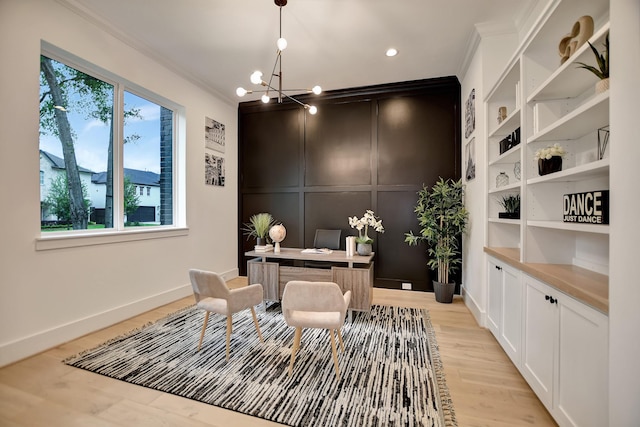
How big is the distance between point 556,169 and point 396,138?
2.79 m

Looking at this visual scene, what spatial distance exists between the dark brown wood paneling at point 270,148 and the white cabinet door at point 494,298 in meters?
3.29

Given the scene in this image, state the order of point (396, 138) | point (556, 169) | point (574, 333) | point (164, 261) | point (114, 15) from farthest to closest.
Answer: point (396, 138)
point (164, 261)
point (114, 15)
point (556, 169)
point (574, 333)

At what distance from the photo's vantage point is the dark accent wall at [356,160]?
13.9 feet

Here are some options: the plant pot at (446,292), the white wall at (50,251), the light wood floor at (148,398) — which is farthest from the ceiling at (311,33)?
the light wood floor at (148,398)

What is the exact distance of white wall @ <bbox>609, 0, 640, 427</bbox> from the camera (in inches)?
41.8

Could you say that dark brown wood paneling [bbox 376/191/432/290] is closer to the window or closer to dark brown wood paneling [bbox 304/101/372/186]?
dark brown wood paneling [bbox 304/101/372/186]

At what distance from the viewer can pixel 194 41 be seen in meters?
3.25

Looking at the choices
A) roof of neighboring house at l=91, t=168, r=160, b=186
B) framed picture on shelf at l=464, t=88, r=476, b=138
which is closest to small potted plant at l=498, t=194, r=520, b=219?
framed picture on shelf at l=464, t=88, r=476, b=138

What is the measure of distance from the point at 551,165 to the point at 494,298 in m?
1.41

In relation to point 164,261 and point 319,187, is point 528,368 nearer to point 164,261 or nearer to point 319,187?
point 319,187

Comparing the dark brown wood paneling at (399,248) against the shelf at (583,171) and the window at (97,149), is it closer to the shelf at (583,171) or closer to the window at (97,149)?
the shelf at (583,171)

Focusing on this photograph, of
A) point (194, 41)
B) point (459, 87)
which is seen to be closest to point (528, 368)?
point (459, 87)

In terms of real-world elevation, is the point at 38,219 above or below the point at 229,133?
below

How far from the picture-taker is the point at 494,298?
261 centimetres
